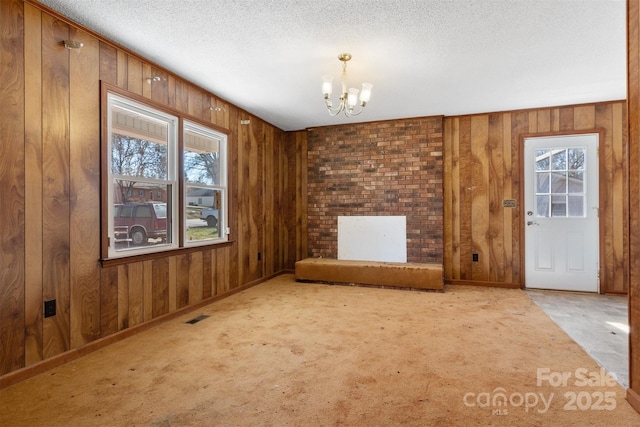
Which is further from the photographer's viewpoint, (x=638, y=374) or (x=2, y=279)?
(x=2, y=279)

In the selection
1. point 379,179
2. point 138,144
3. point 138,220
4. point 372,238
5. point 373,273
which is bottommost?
point 373,273

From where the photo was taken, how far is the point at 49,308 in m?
2.28

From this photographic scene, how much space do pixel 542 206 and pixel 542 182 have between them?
34 centimetres

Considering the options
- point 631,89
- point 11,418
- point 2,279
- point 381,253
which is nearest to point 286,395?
point 11,418

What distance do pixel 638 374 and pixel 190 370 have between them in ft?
8.84

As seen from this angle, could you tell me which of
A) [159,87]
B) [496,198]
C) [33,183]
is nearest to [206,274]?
[33,183]

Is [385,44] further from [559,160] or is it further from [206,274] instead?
[559,160]

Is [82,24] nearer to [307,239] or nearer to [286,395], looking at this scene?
[286,395]

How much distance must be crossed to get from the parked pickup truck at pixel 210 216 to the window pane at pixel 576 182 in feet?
15.7

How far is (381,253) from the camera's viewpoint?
16.9 feet

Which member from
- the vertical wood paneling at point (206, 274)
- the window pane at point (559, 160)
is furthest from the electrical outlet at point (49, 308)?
the window pane at point (559, 160)

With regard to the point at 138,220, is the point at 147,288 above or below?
below

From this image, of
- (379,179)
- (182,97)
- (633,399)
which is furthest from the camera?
(379,179)

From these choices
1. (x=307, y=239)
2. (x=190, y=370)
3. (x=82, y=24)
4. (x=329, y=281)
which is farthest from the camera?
(x=307, y=239)
